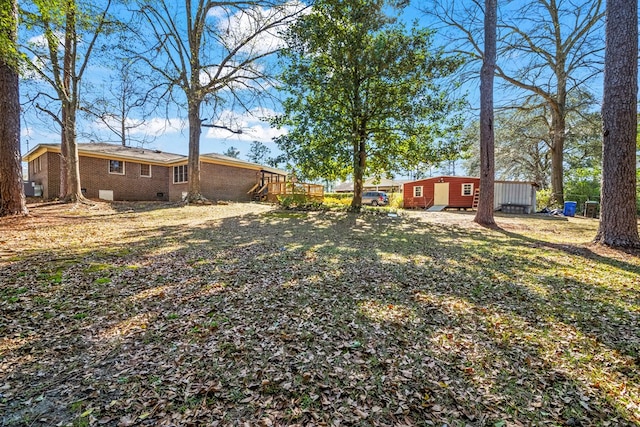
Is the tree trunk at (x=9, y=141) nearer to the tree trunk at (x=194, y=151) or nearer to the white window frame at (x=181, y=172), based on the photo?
the tree trunk at (x=194, y=151)

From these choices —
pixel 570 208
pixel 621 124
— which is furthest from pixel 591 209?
pixel 621 124

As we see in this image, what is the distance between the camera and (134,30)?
11570 millimetres

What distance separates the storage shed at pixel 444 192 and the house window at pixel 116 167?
21.0 m

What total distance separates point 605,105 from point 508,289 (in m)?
5.36

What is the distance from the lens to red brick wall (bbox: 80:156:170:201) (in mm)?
16906

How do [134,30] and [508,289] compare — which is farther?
[134,30]

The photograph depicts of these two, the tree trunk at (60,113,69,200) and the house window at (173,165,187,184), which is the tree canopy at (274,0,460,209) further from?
the house window at (173,165,187,184)

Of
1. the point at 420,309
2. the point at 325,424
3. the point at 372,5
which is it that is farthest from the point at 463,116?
the point at 325,424

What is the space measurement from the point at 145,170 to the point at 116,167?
1708mm

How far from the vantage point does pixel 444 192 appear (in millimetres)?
23172

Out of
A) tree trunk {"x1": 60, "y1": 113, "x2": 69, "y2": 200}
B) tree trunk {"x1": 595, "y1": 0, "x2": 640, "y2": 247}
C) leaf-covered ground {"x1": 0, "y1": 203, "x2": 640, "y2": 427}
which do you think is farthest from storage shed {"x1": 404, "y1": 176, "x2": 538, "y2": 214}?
tree trunk {"x1": 60, "y1": 113, "x2": 69, "y2": 200}

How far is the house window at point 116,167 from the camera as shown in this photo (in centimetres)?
1786

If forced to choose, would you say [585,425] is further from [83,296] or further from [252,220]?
[252,220]

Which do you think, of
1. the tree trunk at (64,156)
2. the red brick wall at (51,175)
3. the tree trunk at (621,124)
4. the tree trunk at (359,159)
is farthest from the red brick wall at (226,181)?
the tree trunk at (621,124)
